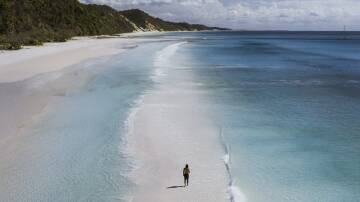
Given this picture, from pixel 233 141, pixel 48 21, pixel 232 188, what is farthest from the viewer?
pixel 48 21

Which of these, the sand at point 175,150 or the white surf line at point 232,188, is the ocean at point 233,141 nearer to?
the white surf line at point 232,188

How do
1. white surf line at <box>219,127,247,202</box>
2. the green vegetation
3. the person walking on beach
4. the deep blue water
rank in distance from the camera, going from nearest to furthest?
white surf line at <box>219,127,247,202</box> → the person walking on beach → the deep blue water → the green vegetation

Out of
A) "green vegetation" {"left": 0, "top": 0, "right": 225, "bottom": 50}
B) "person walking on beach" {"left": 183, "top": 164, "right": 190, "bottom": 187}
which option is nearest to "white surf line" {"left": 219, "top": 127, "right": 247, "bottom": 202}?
"person walking on beach" {"left": 183, "top": 164, "right": 190, "bottom": 187}

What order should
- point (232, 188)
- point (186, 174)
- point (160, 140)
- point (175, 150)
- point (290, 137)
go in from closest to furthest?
point (186, 174), point (232, 188), point (175, 150), point (160, 140), point (290, 137)

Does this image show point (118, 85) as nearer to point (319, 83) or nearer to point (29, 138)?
point (29, 138)

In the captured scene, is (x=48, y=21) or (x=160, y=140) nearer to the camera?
(x=160, y=140)

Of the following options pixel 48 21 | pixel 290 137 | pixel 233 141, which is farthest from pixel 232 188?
pixel 48 21

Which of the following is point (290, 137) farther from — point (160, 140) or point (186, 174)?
Answer: point (186, 174)

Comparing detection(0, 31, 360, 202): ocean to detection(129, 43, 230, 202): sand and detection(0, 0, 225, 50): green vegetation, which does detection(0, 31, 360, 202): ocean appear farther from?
detection(0, 0, 225, 50): green vegetation

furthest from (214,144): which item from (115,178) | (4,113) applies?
(4,113)

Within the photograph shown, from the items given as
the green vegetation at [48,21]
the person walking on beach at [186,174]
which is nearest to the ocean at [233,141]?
the person walking on beach at [186,174]
